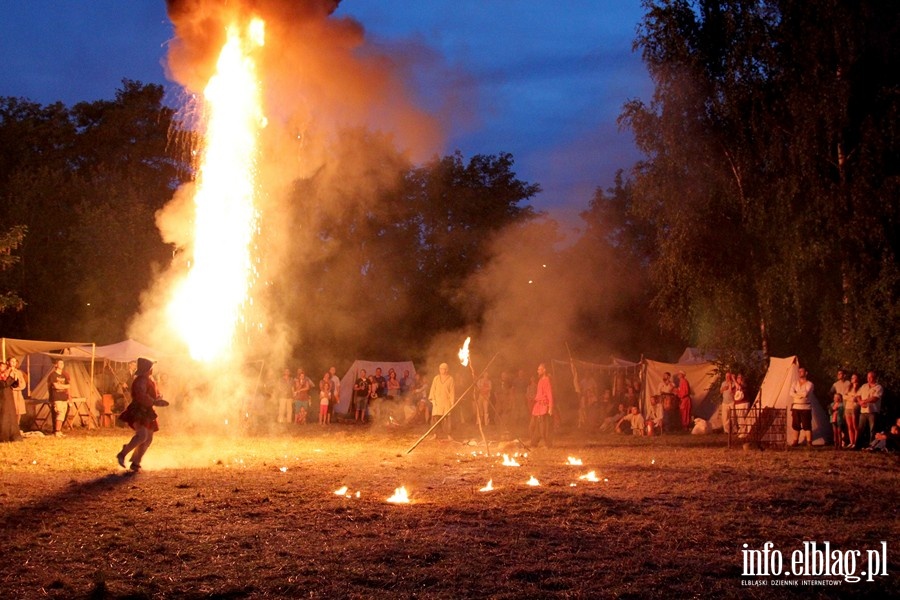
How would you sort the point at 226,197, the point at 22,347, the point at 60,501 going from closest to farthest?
1. the point at 60,501
2. the point at 226,197
3. the point at 22,347

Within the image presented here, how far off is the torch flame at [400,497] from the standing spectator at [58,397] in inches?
477

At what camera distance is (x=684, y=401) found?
21.6 m

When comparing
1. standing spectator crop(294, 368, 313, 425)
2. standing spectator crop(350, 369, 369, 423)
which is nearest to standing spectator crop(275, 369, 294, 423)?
standing spectator crop(294, 368, 313, 425)

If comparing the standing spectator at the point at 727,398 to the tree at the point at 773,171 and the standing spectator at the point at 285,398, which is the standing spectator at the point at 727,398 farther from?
the standing spectator at the point at 285,398

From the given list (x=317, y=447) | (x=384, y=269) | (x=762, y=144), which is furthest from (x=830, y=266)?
(x=384, y=269)

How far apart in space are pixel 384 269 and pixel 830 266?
71.8ft

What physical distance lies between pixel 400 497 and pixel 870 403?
35.5ft

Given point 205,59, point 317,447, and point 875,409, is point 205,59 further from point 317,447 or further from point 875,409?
point 875,409

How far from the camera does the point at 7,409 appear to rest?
55.0 feet

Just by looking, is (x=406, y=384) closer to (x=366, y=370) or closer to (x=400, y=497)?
(x=366, y=370)

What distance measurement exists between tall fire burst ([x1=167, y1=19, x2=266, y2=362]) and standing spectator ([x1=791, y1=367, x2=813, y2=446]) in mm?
12728

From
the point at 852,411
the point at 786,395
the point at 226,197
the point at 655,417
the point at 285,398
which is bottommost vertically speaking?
the point at 655,417

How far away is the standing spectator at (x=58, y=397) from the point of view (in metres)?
19.0

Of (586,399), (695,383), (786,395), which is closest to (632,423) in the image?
(586,399)
